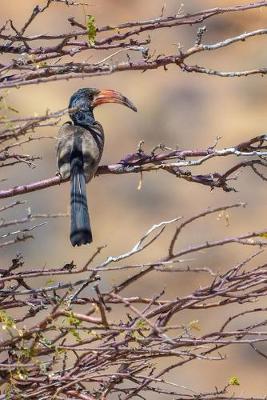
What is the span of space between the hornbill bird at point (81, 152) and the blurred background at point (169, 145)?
11.7 ft

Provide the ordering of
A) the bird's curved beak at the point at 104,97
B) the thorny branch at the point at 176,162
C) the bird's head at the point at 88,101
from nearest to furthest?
1. the thorny branch at the point at 176,162
2. the bird's curved beak at the point at 104,97
3. the bird's head at the point at 88,101

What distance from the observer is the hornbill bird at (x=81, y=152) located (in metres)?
3.60

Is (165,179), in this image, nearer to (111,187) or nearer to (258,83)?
(111,187)

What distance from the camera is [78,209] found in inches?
146

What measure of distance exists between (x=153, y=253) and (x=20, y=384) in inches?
261

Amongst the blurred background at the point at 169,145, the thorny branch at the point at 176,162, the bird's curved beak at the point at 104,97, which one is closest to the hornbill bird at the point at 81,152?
the bird's curved beak at the point at 104,97

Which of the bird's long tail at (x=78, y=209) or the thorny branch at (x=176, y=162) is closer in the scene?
the thorny branch at (x=176, y=162)

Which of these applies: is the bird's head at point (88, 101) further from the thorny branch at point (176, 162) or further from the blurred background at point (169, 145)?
the blurred background at point (169, 145)

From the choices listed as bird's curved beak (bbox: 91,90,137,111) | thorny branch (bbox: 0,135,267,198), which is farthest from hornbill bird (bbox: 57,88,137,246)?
thorny branch (bbox: 0,135,267,198)

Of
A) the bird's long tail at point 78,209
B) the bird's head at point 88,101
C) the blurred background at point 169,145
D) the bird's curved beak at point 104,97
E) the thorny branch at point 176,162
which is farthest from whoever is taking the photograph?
the blurred background at point 169,145

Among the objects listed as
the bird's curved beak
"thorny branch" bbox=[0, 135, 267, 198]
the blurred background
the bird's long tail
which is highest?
the blurred background

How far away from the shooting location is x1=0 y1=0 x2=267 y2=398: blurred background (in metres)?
8.91

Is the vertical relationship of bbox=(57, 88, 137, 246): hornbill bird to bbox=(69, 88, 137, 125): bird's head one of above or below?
below

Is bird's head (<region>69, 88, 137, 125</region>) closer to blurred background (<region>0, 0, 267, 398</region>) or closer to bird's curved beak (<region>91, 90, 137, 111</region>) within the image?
bird's curved beak (<region>91, 90, 137, 111</region>)
